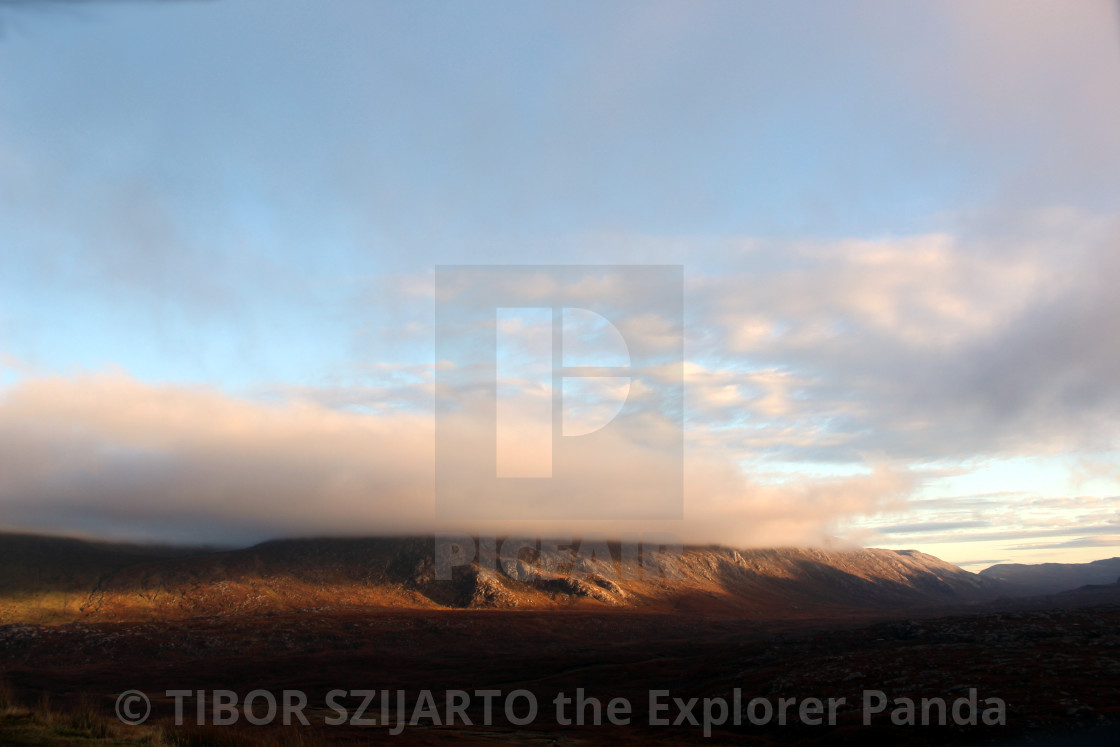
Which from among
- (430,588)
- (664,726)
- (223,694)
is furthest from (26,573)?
(664,726)

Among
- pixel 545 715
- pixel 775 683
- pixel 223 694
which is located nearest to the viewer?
pixel 775 683

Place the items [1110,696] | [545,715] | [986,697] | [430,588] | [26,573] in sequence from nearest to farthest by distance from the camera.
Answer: [1110,696] → [986,697] → [545,715] → [26,573] → [430,588]

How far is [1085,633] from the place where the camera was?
49625mm

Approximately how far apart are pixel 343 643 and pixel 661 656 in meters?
56.0

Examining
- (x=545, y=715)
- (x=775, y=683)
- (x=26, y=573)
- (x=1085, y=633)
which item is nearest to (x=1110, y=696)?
(x=1085, y=633)

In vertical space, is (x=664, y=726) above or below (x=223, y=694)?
above

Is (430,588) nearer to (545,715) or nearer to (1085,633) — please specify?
(545,715)

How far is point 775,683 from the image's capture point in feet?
173

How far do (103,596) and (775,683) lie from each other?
15819 centimetres

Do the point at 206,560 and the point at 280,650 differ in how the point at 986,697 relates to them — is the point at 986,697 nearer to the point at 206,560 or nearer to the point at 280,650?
the point at 280,650

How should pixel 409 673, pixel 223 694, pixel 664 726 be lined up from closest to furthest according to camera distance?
pixel 664 726, pixel 223 694, pixel 409 673

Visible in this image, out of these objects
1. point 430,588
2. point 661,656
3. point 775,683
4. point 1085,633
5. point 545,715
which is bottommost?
point 430,588

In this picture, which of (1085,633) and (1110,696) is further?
(1085,633)

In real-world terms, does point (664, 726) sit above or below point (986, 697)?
below
